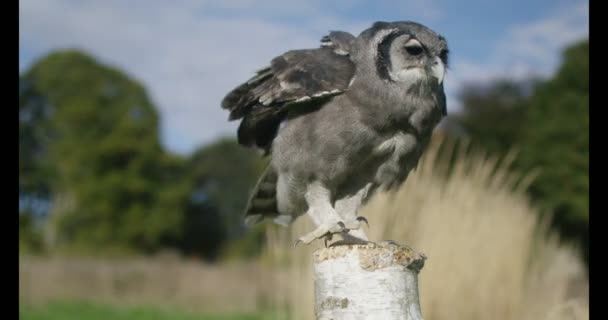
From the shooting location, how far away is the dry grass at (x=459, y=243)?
4.83 meters

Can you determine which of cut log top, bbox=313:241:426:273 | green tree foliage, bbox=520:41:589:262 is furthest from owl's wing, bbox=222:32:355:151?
green tree foliage, bbox=520:41:589:262

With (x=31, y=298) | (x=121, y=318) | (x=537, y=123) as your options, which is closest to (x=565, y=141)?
(x=537, y=123)

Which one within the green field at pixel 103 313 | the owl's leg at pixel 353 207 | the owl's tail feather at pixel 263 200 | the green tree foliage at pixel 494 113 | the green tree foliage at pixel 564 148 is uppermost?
the green tree foliage at pixel 494 113

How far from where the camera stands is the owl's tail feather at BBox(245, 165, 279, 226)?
2965 millimetres

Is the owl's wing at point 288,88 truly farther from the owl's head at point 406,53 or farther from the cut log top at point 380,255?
the cut log top at point 380,255

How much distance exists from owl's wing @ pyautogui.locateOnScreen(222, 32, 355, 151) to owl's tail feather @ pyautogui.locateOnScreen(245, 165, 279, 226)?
146 millimetres

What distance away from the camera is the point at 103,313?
1035cm

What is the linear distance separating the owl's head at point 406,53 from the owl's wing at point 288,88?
149mm

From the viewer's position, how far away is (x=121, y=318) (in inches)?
384

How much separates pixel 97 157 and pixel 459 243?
1748cm

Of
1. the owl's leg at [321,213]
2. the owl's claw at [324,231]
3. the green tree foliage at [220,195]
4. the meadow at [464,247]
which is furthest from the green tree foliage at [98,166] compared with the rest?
the owl's claw at [324,231]

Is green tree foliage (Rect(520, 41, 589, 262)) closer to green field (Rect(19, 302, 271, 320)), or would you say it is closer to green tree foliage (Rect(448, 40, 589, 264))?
green tree foliage (Rect(448, 40, 589, 264))

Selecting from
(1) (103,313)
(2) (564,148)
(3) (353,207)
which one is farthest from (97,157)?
(3) (353,207)
